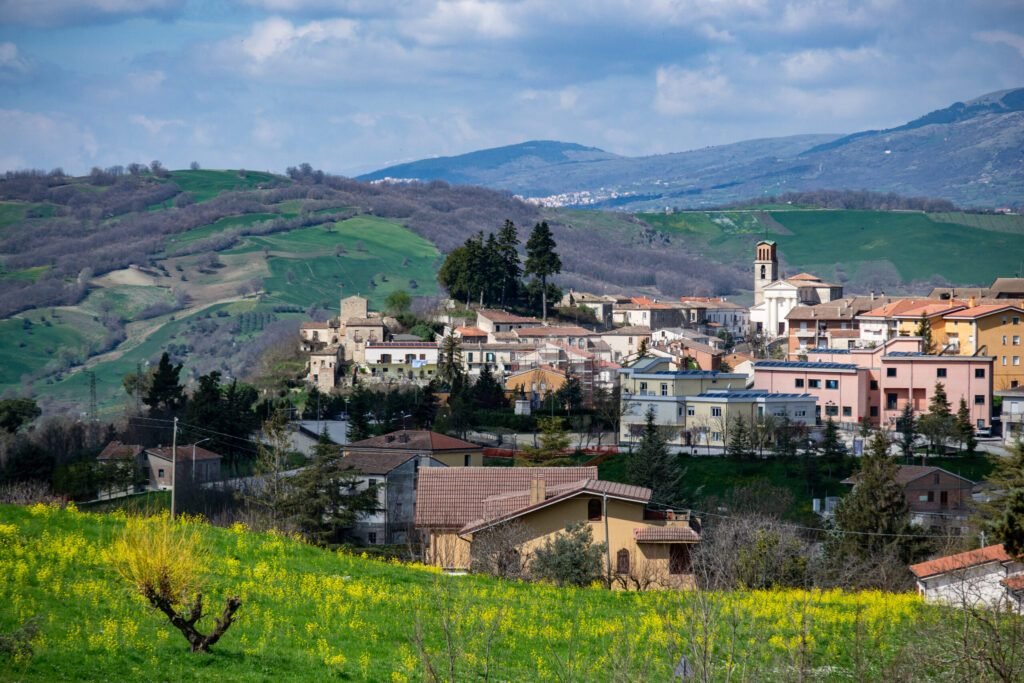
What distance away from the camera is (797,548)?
29.2 metres

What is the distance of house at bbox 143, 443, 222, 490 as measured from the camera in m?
48.1

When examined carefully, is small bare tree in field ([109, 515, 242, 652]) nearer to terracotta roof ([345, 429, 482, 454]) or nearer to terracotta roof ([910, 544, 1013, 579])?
terracotta roof ([910, 544, 1013, 579])

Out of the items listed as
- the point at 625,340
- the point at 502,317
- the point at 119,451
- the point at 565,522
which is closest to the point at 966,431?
the point at 565,522

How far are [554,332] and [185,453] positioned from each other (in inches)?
1198

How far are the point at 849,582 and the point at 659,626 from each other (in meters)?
Result: 12.2

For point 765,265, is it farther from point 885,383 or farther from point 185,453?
point 185,453

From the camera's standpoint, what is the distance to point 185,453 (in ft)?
162

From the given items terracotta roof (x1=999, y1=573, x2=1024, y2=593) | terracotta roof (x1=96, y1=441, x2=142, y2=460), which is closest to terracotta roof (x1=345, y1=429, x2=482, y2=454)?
terracotta roof (x1=96, y1=441, x2=142, y2=460)

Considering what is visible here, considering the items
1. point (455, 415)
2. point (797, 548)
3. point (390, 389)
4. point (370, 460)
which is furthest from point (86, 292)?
point (797, 548)

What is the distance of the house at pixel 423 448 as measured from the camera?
46.2m

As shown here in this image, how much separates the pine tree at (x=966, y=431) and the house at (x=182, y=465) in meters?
25.4

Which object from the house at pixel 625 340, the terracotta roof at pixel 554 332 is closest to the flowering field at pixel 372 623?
the terracotta roof at pixel 554 332

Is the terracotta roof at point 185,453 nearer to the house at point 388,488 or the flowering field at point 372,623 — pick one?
the house at point 388,488

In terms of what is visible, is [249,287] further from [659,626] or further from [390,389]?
[659,626]
